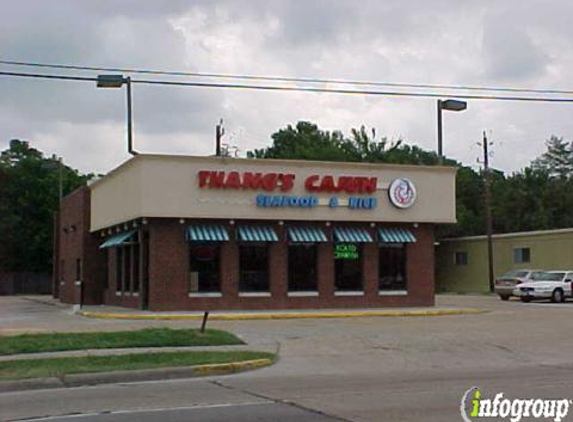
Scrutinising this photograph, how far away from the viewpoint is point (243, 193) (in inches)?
1415

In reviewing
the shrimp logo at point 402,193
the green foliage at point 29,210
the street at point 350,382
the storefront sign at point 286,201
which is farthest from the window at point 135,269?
the green foliage at point 29,210

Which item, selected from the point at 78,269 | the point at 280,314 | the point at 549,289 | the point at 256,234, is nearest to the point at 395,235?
the point at 256,234

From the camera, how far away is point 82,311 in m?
36.9

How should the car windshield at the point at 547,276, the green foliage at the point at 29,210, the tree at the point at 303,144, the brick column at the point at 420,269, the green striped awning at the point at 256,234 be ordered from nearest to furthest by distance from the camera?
the green striped awning at the point at 256,234
the brick column at the point at 420,269
the car windshield at the point at 547,276
the green foliage at the point at 29,210
the tree at the point at 303,144

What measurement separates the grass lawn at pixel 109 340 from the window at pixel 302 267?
541 inches

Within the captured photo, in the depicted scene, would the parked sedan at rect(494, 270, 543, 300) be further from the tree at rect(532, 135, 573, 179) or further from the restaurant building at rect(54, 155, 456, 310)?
the tree at rect(532, 135, 573, 179)

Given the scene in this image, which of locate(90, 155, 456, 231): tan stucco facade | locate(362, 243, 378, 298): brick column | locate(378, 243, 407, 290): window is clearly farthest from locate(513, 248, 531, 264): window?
locate(362, 243, 378, 298): brick column

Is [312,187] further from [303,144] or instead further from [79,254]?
[303,144]

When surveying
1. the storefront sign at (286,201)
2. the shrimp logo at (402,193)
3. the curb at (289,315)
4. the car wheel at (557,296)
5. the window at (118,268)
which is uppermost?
the shrimp logo at (402,193)

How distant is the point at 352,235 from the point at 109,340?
17.5 meters

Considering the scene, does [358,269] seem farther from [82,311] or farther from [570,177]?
[570,177]

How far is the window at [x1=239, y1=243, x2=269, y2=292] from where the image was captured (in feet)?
119

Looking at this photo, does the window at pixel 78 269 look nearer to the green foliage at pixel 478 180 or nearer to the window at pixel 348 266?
the window at pixel 348 266

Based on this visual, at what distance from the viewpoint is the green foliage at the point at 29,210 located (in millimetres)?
79688
